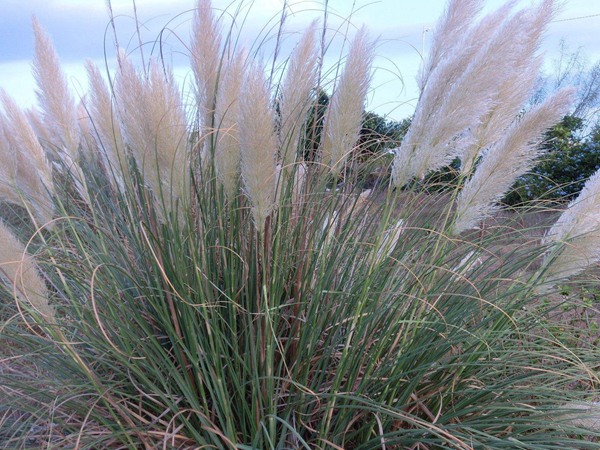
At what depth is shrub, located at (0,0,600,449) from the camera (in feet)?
5.66

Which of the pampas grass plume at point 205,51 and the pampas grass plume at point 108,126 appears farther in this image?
the pampas grass plume at point 108,126

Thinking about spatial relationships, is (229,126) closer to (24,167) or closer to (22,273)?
(22,273)

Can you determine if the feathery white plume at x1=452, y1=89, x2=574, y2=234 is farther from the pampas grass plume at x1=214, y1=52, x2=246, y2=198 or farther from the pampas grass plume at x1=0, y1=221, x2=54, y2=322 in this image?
the pampas grass plume at x1=0, y1=221, x2=54, y2=322

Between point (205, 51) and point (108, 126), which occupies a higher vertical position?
point (205, 51)

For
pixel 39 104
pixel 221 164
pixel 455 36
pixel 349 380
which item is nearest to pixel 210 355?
pixel 349 380

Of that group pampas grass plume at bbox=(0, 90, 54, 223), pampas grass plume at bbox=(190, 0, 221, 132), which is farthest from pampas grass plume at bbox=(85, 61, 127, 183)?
pampas grass plume at bbox=(190, 0, 221, 132)

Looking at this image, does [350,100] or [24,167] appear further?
[24,167]

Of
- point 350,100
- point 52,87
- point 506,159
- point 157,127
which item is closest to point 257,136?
point 157,127

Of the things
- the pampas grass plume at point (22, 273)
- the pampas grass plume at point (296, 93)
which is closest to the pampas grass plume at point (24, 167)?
the pampas grass plume at point (22, 273)

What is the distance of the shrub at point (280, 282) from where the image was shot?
5.66 feet

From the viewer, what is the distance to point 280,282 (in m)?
1.95

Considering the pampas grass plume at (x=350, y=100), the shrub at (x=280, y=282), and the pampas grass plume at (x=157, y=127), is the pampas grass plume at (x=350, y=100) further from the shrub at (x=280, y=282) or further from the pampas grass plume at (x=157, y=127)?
the pampas grass plume at (x=157, y=127)

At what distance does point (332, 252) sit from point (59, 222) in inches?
53.0

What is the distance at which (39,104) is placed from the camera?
226cm
